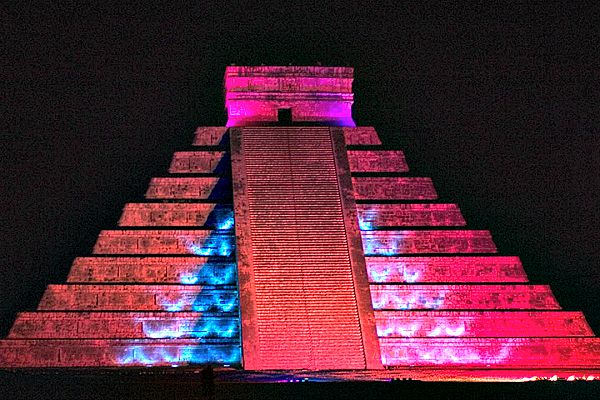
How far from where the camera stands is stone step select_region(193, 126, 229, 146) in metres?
32.4

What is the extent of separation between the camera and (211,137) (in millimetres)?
32469

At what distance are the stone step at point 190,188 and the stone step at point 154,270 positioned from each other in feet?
7.62

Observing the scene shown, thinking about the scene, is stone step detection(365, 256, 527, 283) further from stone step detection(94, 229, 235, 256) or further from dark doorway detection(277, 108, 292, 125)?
dark doorway detection(277, 108, 292, 125)

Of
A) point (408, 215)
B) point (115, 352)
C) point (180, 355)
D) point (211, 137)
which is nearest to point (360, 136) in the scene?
point (408, 215)

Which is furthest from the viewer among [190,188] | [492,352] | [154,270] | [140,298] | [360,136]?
[360,136]

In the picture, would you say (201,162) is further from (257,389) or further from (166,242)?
(257,389)

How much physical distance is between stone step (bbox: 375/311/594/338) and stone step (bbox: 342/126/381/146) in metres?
5.77

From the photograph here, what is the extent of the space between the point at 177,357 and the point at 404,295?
5931mm

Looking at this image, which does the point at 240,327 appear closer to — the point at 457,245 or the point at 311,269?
the point at 311,269

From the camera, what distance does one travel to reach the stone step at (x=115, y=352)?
27359mm

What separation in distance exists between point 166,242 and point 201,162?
3078 mm

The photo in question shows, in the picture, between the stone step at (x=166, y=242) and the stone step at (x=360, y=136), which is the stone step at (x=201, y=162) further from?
the stone step at (x=360, y=136)

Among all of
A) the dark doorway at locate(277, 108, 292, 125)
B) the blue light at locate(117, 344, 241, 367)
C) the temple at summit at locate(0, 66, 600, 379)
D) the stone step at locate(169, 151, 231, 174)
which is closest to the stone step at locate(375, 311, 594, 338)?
the temple at summit at locate(0, 66, 600, 379)

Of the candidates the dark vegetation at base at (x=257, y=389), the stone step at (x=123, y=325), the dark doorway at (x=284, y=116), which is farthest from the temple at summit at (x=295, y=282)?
the dark vegetation at base at (x=257, y=389)
